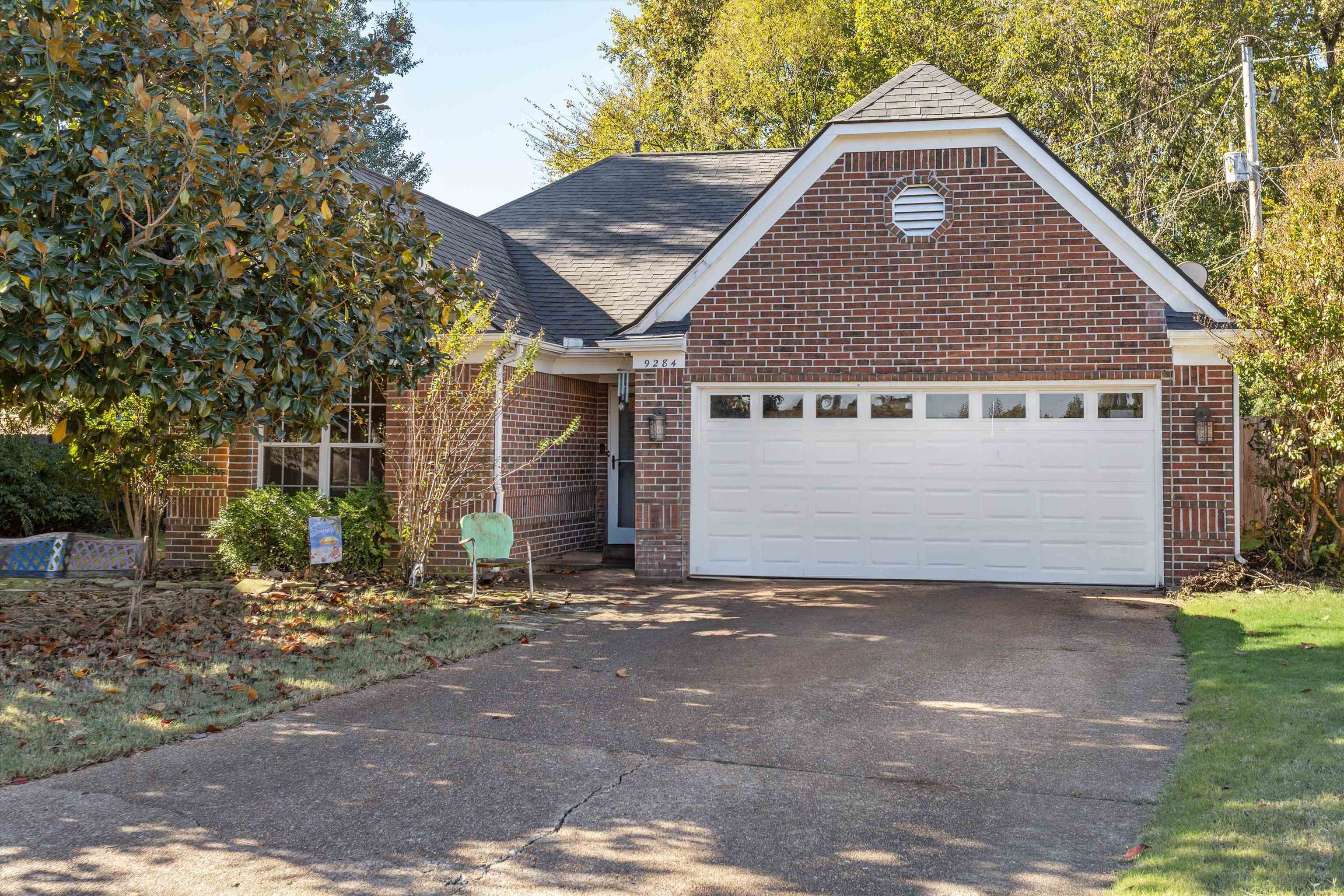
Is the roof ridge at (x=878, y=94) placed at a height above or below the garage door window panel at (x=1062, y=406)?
above

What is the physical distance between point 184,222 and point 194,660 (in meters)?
3.50

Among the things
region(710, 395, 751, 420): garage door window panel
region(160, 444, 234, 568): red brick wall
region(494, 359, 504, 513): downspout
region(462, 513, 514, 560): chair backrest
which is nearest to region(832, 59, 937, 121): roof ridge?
region(710, 395, 751, 420): garage door window panel

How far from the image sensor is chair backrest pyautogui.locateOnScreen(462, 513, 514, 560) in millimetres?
11016

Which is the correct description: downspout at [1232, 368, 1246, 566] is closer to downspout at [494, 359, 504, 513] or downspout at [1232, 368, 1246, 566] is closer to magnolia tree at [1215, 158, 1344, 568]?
magnolia tree at [1215, 158, 1344, 568]

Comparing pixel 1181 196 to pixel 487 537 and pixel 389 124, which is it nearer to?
pixel 487 537

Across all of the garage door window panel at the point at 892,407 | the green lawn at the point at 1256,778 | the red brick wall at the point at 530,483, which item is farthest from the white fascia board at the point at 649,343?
the green lawn at the point at 1256,778

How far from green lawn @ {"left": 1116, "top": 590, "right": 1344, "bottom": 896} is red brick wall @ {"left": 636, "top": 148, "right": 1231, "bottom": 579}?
4010mm

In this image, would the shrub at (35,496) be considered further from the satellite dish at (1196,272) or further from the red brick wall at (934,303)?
the satellite dish at (1196,272)

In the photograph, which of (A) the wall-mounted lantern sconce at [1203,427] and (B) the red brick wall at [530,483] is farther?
(B) the red brick wall at [530,483]

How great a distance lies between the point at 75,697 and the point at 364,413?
670cm

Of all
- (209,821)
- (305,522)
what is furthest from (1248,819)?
(305,522)

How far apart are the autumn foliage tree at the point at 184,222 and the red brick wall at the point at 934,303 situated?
508cm

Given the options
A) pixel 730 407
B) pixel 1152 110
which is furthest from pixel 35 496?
pixel 1152 110

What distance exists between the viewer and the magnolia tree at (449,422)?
38.6 feet
